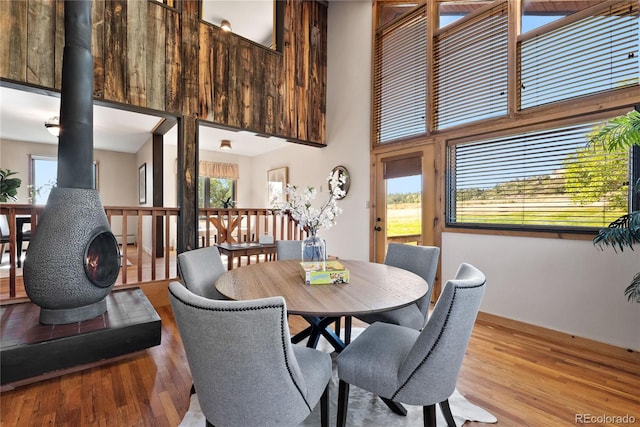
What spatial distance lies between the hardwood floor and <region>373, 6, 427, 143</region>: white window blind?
8.52ft

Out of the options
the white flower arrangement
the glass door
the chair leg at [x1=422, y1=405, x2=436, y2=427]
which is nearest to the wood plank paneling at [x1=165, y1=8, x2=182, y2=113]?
the white flower arrangement

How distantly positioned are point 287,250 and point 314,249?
2.77 feet

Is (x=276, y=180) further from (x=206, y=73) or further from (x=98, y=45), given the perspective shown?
(x=98, y=45)

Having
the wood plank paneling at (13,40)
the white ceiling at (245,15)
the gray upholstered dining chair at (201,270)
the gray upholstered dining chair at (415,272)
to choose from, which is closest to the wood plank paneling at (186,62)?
the wood plank paneling at (13,40)

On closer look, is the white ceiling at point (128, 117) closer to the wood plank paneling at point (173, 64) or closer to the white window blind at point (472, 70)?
the wood plank paneling at point (173, 64)

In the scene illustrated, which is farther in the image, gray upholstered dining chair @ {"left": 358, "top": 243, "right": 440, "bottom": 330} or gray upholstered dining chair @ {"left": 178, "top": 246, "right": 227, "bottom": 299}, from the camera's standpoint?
gray upholstered dining chair @ {"left": 358, "top": 243, "right": 440, "bottom": 330}

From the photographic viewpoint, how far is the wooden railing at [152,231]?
2676 mm

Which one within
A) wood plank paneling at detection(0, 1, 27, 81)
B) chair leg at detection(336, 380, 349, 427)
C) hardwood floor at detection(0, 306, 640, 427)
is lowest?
hardwood floor at detection(0, 306, 640, 427)

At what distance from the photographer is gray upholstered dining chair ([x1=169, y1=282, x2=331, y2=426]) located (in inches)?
35.9

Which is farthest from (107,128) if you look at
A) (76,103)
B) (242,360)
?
(242,360)

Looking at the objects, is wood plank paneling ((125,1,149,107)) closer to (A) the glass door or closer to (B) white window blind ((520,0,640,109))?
(A) the glass door

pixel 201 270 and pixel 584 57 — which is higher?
pixel 584 57

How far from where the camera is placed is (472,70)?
3.27 metres

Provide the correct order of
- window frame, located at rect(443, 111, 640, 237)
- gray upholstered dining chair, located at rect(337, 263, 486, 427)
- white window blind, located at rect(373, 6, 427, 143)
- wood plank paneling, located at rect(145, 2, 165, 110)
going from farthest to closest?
white window blind, located at rect(373, 6, 427, 143)
wood plank paneling, located at rect(145, 2, 165, 110)
window frame, located at rect(443, 111, 640, 237)
gray upholstered dining chair, located at rect(337, 263, 486, 427)
